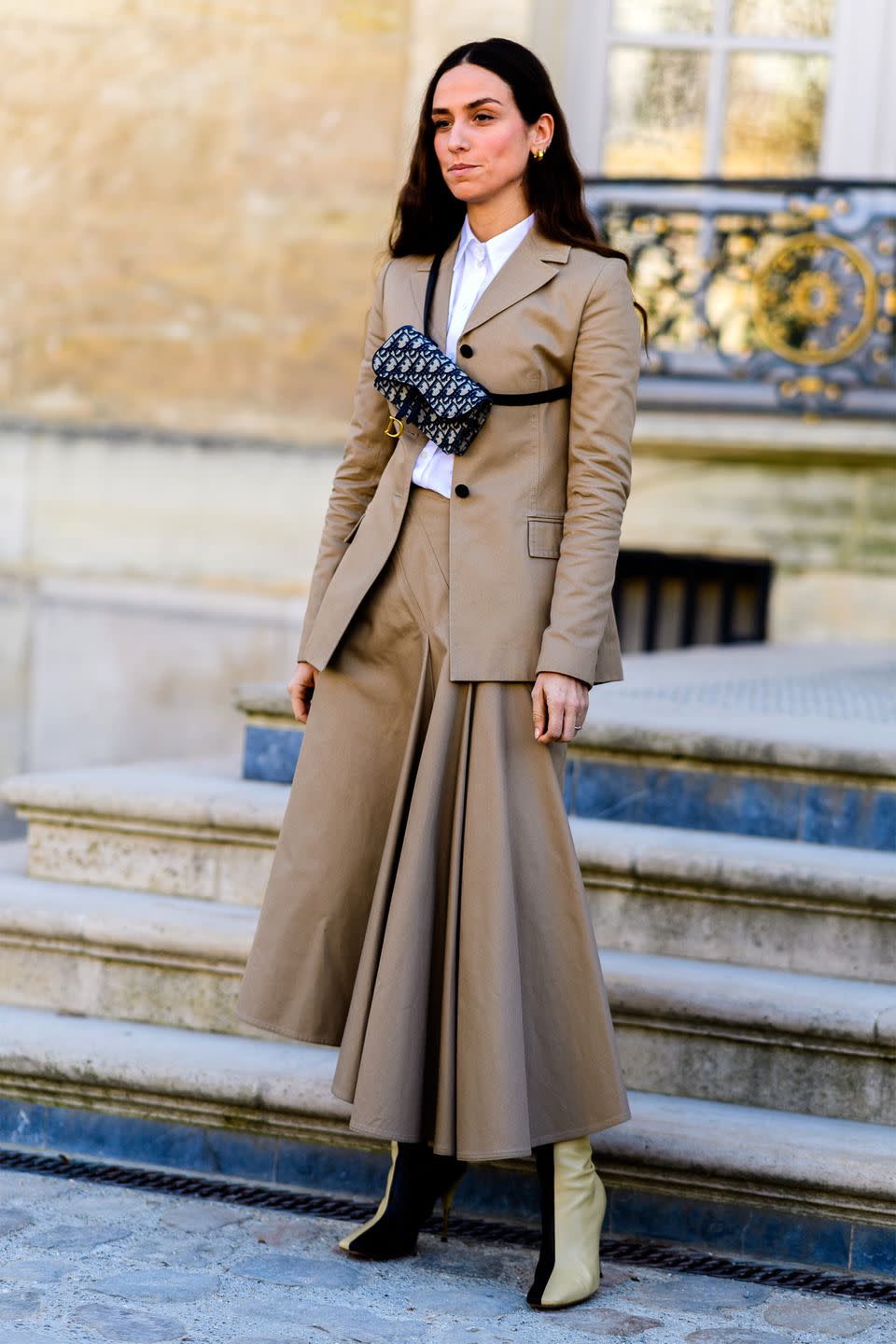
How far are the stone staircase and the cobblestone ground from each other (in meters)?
0.21

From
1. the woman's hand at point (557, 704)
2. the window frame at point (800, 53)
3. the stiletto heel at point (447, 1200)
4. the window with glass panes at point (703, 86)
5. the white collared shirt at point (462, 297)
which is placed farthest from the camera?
the window with glass panes at point (703, 86)

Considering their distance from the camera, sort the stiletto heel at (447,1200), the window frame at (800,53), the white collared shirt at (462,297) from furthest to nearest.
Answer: the window frame at (800,53) < the stiletto heel at (447,1200) < the white collared shirt at (462,297)

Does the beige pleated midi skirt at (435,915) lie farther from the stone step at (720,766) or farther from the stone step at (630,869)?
the stone step at (720,766)

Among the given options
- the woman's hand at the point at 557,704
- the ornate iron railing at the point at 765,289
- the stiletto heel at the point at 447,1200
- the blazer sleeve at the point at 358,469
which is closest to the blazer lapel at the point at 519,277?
the blazer sleeve at the point at 358,469

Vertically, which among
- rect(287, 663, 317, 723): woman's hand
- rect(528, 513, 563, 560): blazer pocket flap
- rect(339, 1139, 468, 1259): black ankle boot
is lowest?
rect(339, 1139, 468, 1259): black ankle boot

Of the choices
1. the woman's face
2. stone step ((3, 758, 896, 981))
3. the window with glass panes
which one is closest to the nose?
the woman's face

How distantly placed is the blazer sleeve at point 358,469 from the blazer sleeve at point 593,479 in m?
0.43

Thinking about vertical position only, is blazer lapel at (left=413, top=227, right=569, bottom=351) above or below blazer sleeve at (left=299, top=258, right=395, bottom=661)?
above

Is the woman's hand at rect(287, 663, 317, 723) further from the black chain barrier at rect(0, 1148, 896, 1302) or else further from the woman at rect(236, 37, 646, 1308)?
the black chain barrier at rect(0, 1148, 896, 1302)

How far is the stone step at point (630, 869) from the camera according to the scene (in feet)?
12.3

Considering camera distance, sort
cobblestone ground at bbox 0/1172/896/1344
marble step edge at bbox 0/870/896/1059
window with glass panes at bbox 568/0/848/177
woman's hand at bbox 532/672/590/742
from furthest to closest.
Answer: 1. window with glass panes at bbox 568/0/848/177
2. marble step edge at bbox 0/870/896/1059
3. woman's hand at bbox 532/672/590/742
4. cobblestone ground at bbox 0/1172/896/1344

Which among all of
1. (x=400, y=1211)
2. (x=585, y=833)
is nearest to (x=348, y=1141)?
(x=400, y=1211)

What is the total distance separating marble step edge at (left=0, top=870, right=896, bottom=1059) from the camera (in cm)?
349

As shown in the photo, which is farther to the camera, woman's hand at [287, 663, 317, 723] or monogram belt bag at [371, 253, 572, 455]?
woman's hand at [287, 663, 317, 723]
